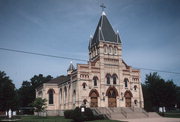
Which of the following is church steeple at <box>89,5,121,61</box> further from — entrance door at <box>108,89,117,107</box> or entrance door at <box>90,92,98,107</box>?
entrance door at <box>90,92,98,107</box>

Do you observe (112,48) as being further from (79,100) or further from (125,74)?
(79,100)

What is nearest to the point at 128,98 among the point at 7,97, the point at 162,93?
the point at 162,93

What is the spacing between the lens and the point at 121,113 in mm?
47000

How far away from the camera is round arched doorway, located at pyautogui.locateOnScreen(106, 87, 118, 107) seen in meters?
53.6

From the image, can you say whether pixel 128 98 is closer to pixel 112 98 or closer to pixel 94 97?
pixel 112 98

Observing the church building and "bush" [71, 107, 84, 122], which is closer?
"bush" [71, 107, 84, 122]

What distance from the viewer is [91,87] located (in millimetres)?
52156

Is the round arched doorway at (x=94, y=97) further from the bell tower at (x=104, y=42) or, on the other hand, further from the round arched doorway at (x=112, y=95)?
the bell tower at (x=104, y=42)

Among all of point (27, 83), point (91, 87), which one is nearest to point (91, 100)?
point (91, 87)

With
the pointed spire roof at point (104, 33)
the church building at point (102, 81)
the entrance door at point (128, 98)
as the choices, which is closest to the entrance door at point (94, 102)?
the church building at point (102, 81)

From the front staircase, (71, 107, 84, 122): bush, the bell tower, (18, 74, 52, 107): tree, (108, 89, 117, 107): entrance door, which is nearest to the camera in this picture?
(71, 107, 84, 122): bush

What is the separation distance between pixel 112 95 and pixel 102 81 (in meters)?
4.25

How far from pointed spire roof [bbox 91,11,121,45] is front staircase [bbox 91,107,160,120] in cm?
1701

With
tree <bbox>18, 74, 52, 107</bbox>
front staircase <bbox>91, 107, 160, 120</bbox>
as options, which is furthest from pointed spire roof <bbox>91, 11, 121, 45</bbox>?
tree <bbox>18, 74, 52, 107</bbox>
